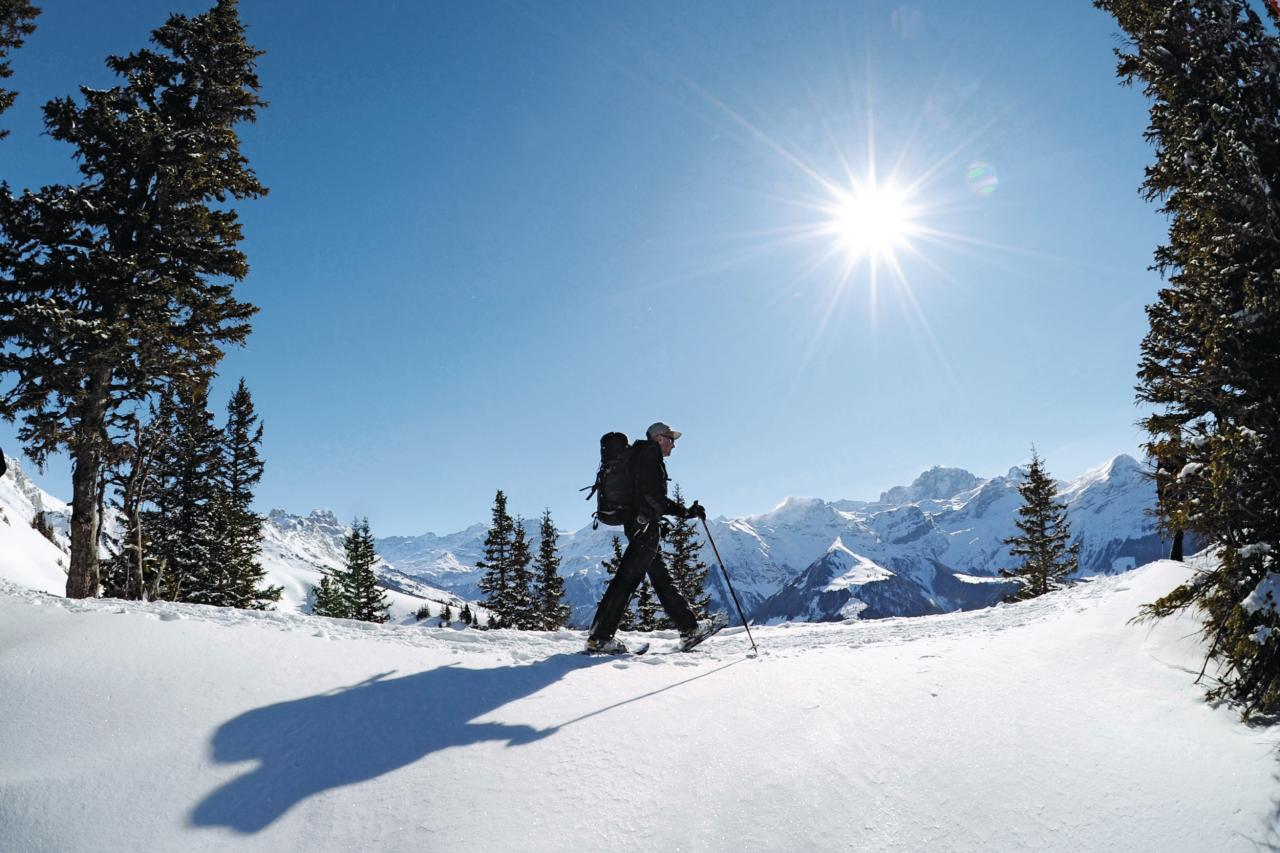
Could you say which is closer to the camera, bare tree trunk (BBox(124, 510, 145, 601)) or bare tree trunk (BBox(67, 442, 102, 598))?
bare tree trunk (BBox(67, 442, 102, 598))

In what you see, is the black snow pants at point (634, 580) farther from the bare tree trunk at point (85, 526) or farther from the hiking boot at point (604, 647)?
the bare tree trunk at point (85, 526)

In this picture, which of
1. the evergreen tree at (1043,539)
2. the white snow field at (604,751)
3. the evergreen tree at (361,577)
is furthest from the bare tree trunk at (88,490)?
the evergreen tree at (1043,539)

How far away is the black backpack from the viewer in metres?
7.51

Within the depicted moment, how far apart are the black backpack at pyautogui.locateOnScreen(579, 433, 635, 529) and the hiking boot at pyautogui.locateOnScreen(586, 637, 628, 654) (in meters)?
1.41

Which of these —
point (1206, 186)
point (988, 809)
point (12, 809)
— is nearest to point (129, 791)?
point (12, 809)

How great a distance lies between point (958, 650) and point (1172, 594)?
6.27ft

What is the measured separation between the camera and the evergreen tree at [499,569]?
44094mm

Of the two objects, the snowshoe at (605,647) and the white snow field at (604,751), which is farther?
the snowshoe at (605,647)

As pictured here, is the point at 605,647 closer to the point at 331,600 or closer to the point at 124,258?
the point at 124,258

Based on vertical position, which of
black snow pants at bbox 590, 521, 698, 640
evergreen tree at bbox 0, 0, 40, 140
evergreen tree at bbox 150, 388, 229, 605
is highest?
evergreen tree at bbox 0, 0, 40, 140

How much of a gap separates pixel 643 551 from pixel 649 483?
83 cm

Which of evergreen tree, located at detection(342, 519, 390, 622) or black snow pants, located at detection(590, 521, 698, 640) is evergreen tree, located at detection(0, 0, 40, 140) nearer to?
black snow pants, located at detection(590, 521, 698, 640)

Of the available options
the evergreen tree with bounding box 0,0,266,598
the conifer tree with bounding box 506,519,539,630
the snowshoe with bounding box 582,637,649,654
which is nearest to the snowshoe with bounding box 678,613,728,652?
the snowshoe with bounding box 582,637,649,654

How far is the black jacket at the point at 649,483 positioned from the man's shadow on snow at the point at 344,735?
2.67 m
